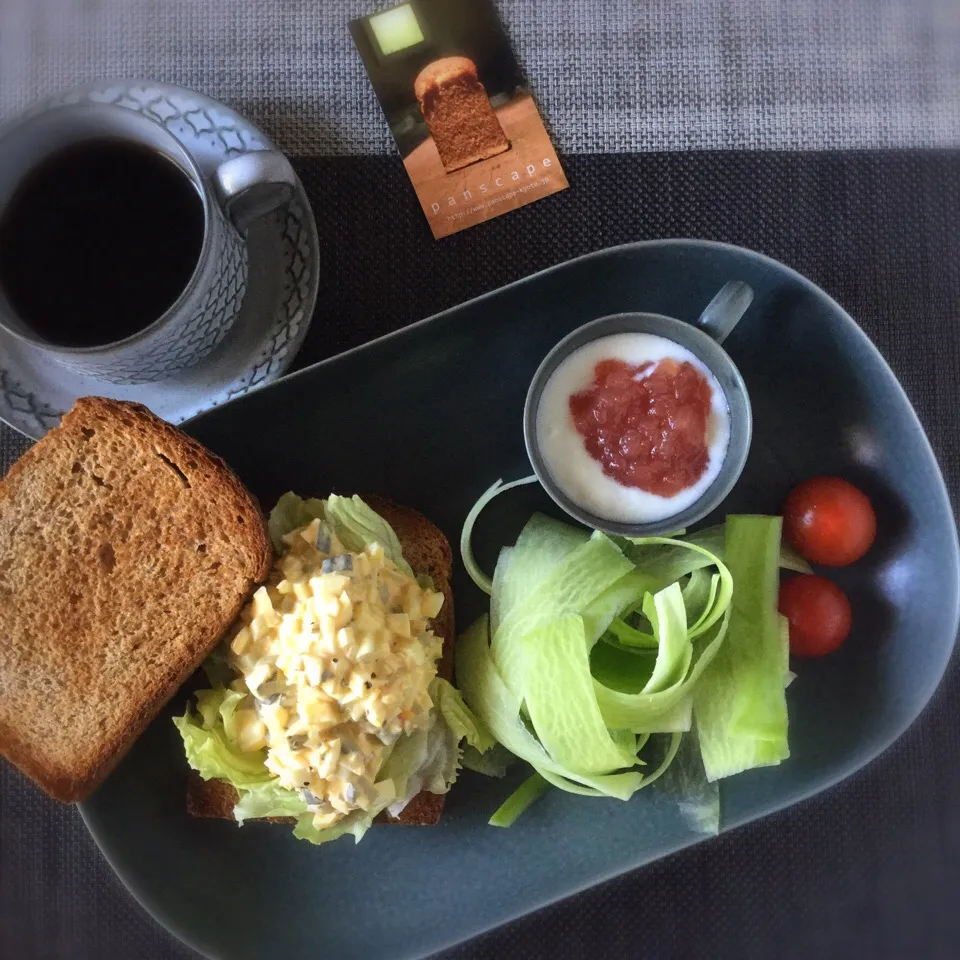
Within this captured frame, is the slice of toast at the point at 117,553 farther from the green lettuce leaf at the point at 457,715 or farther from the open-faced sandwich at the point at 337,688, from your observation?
the green lettuce leaf at the point at 457,715

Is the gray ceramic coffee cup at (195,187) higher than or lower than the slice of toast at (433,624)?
higher

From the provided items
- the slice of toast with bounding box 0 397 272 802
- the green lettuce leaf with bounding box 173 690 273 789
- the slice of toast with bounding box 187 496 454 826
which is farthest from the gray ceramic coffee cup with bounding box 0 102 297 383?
the green lettuce leaf with bounding box 173 690 273 789

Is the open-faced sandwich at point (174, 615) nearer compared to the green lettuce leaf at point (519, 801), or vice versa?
the open-faced sandwich at point (174, 615)

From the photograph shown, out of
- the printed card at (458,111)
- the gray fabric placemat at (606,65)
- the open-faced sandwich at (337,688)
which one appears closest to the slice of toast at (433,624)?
the open-faced sandwich at (337,688)

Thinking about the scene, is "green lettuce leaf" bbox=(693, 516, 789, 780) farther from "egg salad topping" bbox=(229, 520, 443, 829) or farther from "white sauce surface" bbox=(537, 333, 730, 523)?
"egg salad topping" bbox=(229, 520, 443, 829)

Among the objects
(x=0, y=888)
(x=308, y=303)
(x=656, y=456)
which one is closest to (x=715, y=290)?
(x=656, y=456)

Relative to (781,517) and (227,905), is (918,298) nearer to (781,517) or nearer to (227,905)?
(781,517)
